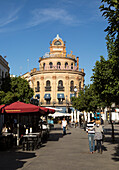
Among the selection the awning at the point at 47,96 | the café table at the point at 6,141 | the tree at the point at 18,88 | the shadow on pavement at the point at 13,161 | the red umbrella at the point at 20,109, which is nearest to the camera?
the shadow on pavement at the point at 13,161

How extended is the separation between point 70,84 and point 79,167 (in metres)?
55.8

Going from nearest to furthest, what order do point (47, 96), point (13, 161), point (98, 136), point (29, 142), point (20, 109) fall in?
point (13, 161) → point (98, 136) → point (29, 142) → point (20, 109) → point (47, 96)

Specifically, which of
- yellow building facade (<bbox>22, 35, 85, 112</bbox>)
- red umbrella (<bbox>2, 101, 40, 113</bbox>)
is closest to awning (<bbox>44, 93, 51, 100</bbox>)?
yellow building facade (<bbox>22, 35, 85, 112</bbox>)

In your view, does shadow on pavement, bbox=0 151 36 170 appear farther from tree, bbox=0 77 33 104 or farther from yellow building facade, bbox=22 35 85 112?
yellow building facade, bbox=22 35 85 112

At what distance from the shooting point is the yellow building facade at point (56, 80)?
6372 cm

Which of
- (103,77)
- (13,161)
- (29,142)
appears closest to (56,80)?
(103,77)

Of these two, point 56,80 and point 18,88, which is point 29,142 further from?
point 56,80

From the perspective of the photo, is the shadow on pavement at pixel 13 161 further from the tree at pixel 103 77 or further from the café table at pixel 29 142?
the tree at pixel 103 77

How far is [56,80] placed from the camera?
2530 inches

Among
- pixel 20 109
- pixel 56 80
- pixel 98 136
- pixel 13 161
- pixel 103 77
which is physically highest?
pixel 56 80

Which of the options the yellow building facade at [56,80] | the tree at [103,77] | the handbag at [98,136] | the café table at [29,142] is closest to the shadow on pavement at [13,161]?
the café table at [29,142]

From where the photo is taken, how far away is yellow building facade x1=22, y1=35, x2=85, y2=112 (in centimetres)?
6372

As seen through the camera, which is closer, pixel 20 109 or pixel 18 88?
pixel 20 109

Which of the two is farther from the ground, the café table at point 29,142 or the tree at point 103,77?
the tree at point 103,77
